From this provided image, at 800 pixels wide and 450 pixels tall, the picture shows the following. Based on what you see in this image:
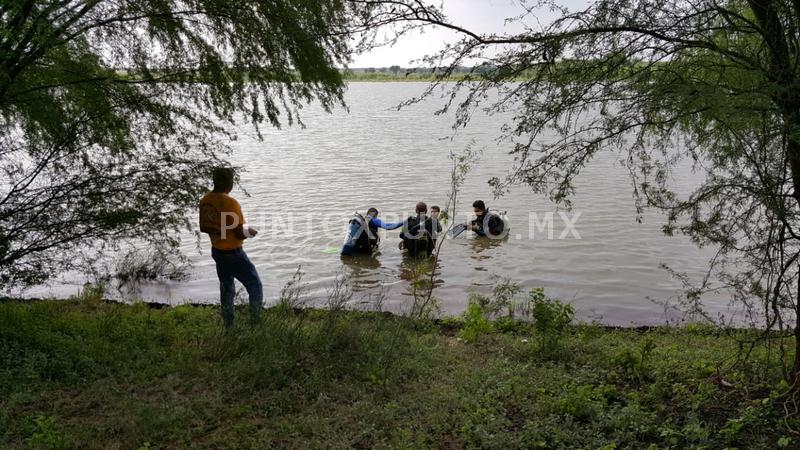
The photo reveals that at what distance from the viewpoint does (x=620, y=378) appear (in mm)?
5633

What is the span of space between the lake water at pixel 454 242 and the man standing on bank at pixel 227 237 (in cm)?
245

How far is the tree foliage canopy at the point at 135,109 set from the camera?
6.26 m

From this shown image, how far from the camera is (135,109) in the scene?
6.62 meters

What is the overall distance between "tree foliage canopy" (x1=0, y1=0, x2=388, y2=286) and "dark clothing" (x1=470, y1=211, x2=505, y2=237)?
9.22 metres

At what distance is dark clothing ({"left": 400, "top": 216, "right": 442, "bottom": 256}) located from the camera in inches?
537

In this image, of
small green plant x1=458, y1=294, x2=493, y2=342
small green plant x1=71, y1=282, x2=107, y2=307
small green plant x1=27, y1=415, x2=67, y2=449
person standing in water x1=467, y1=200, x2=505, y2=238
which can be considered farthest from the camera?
person standing in water x1=467, y1=200, x2=505, y2=238

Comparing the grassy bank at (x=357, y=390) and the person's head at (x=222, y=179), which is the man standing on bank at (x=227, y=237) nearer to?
the person's head at (x=222, y=179)

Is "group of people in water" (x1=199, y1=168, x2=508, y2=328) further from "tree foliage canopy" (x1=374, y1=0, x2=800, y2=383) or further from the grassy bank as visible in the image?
"tree foliage canopy" (x1=374, y1=0, x2=800, y2=383)

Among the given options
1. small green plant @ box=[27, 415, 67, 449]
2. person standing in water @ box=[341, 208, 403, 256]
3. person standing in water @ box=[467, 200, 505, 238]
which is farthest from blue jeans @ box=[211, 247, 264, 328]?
person standing in water @ box=[467, 200, 505, 238]

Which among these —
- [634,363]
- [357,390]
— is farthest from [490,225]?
[357,390]

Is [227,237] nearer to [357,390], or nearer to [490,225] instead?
[357,390]

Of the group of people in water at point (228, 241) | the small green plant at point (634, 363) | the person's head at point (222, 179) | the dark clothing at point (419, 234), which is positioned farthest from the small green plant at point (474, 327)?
the dark clothing at point (419, 234)

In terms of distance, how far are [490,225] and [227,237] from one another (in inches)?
Answer: 409

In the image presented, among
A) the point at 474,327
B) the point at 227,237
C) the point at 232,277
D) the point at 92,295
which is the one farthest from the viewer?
the point at 92,295
